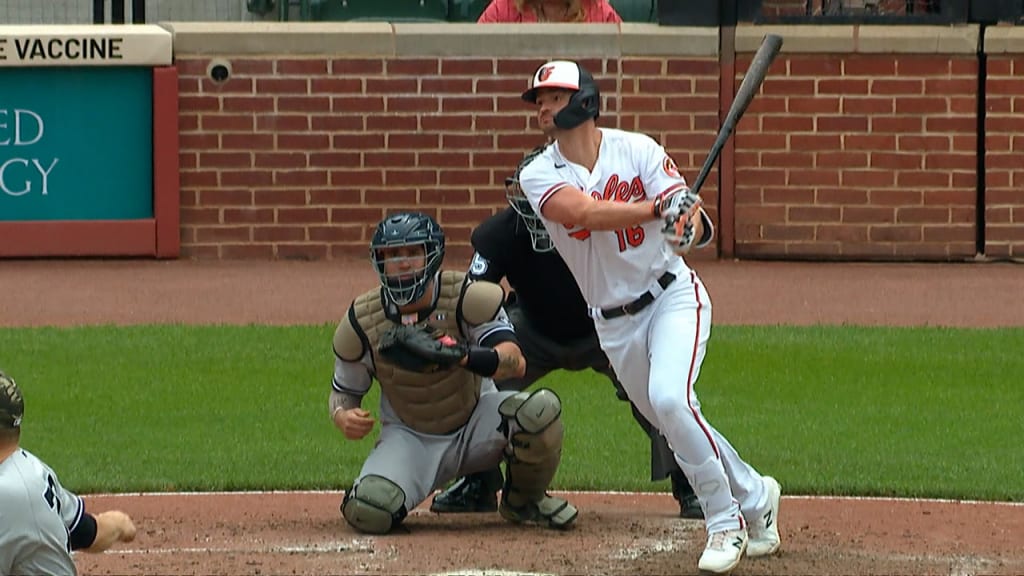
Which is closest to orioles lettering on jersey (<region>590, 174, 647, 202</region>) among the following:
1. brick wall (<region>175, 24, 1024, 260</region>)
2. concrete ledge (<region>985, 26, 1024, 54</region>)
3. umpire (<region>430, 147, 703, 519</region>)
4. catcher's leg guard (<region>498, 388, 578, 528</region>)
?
catcher's leg guard (<region>498, 388, 578, 528</region>)

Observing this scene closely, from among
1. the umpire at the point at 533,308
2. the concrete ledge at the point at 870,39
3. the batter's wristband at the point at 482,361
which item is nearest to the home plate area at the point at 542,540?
the umpire at the point at 533,308

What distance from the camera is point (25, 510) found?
438cm

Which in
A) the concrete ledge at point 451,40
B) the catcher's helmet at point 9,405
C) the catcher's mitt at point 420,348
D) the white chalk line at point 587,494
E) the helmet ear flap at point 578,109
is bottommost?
the white chalk line at point 587,494

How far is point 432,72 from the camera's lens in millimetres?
14609

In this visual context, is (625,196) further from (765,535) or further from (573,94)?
(765,535)

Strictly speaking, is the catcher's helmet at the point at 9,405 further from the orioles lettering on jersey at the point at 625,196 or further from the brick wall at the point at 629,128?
the brick wall at the point at 629,128

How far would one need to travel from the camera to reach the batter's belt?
244 inches

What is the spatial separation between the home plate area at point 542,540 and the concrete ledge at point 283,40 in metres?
7.39

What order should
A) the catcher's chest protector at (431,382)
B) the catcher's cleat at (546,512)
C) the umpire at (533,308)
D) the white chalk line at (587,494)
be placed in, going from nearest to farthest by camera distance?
the catcher's chest protector at (431,382) < the catcher's cleat at (546,512) < the umpire at (533,308) < the white chalk line at (587,494)

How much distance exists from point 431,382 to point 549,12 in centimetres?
833

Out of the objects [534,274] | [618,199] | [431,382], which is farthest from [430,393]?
[618,199]

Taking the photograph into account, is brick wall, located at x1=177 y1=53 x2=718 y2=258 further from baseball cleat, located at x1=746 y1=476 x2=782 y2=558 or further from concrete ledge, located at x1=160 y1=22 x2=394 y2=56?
baseball cleat, located at x1=746 y1=476 x2=782 y2=558

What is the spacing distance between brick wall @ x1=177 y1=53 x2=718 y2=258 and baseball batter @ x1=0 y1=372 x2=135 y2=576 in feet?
33.6

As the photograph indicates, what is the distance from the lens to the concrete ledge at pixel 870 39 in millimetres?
14422
